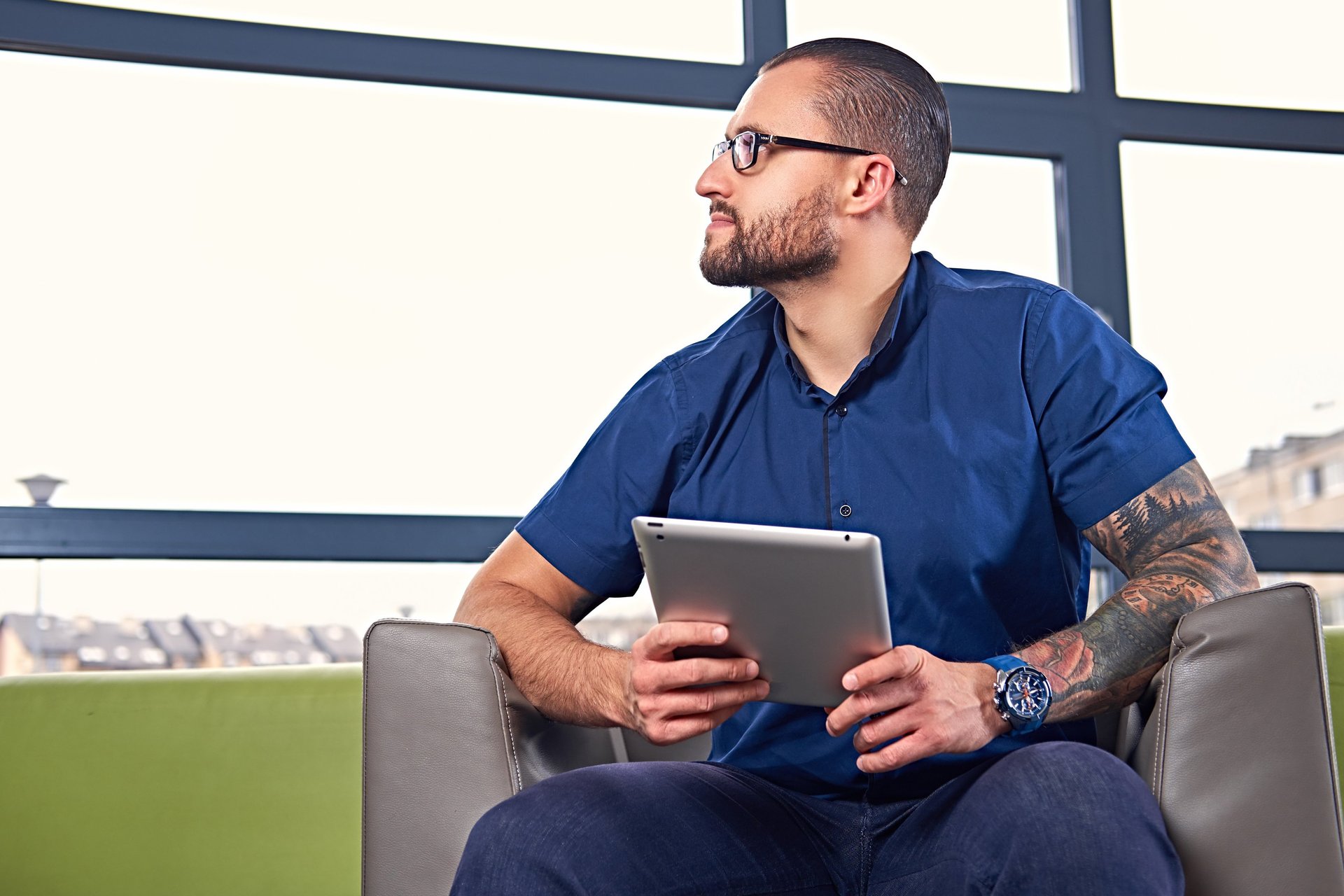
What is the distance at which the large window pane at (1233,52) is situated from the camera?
3.28m

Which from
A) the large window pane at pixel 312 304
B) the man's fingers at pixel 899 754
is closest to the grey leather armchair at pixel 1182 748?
the man's fingers at pixel 899 754

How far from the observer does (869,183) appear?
69.7 inches

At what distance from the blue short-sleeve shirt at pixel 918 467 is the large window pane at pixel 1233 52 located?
191 centimetres

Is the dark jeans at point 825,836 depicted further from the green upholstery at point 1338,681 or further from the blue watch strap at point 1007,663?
the green upholstery at point 1338,681

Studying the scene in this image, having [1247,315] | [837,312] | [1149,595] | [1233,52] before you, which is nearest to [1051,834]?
[1149,595]

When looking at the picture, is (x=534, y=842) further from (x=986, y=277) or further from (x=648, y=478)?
(x=986, y=277)

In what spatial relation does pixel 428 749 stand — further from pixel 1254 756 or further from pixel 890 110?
pixel 890 110

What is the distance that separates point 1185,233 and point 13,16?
2.68 meters

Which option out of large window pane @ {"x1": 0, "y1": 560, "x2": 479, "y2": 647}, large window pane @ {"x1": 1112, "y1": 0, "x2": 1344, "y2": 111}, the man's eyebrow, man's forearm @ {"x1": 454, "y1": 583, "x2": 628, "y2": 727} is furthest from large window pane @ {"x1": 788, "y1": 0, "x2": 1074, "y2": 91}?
man's forearm @ {"x1": 454, "y1": 583, "x2": 628, "y2": 727}

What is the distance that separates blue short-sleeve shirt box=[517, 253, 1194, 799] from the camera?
4.83 ft

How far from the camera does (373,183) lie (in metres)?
2.82

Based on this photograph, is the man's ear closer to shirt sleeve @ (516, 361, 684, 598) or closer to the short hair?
the short hair

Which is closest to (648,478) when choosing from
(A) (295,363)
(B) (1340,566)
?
(A) (295,363)

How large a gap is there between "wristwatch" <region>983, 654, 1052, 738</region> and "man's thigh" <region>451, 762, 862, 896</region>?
218 mm
